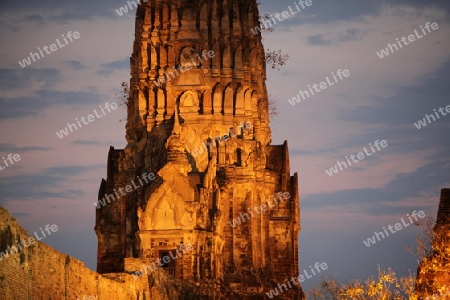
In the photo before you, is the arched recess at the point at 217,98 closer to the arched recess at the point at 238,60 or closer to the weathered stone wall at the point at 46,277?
the arched recess at the point at 238,60

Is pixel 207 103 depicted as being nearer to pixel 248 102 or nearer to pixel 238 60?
pixel 248 102

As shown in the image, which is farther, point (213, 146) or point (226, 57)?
point (226, 57)

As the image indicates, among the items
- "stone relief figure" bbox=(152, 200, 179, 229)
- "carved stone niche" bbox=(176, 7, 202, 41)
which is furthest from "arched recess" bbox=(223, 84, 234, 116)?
"stone relief figure" bbox=(152, 200, 179, 229)

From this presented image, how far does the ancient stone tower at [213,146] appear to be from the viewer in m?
54.7

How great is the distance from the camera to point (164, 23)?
2340 inches

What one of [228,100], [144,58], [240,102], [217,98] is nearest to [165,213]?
[217,98]

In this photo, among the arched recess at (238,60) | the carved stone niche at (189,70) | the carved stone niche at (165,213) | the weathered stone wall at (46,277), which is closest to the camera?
the weathered stone wall at (46,277)

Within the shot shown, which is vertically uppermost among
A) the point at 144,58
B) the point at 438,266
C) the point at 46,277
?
the point at 144,58

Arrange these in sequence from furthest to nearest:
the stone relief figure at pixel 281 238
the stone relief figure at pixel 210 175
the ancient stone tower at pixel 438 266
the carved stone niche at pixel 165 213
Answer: the stone relief figure at pixel 281 238
the stone relief figure at pixel 210 175
the carved stone niche at pixel 165 213
the ancient stone tower at pixel 438 266

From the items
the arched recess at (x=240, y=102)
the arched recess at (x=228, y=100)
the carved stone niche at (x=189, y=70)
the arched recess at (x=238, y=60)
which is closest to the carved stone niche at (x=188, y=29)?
the carved stone niche at (x=189, y=70)

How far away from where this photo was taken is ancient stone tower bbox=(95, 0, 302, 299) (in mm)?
54656

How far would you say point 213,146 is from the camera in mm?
56719

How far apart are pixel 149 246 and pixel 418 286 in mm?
11318

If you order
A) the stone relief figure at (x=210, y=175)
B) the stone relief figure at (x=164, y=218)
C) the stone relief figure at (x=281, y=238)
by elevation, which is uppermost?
the stone relief figure at (x=210, y=175)
